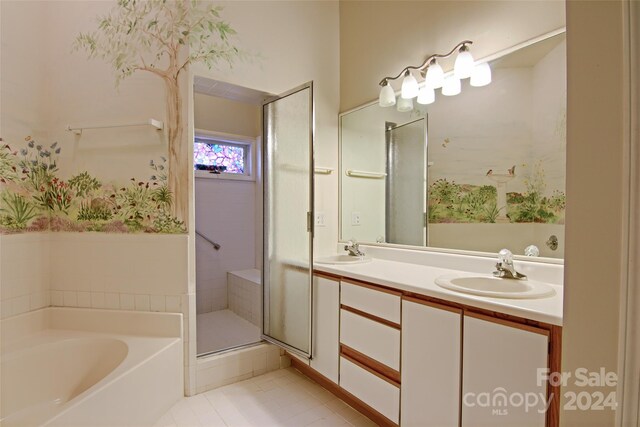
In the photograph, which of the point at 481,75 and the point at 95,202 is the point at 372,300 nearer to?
the point at 481,75

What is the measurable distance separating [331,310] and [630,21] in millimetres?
1709

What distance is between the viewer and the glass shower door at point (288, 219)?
81.5 inches

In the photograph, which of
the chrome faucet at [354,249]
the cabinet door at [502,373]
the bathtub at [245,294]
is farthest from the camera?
the bathtub at [245,294]

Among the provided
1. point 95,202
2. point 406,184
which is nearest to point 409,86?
point 406,184

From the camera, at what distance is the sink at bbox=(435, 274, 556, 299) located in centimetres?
115

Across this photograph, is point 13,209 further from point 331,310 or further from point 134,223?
point 331,310

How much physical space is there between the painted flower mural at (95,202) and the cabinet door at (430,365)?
1499mm

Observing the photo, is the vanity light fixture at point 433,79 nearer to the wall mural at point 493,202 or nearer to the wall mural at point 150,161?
the wall mural at point 493,202

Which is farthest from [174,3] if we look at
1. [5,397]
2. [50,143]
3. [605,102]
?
[5,397]

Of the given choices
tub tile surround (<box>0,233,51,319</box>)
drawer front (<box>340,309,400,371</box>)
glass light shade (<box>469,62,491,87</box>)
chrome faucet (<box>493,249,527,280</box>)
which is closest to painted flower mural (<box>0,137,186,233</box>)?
tub tile surround (<box>0,233,51,319</box>)

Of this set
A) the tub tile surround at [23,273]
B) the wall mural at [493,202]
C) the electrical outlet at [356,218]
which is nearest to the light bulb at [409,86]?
the wall mural at [493,202]

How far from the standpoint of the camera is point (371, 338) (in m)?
1.61

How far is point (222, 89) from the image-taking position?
218 cm

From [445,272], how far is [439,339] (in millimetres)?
527
